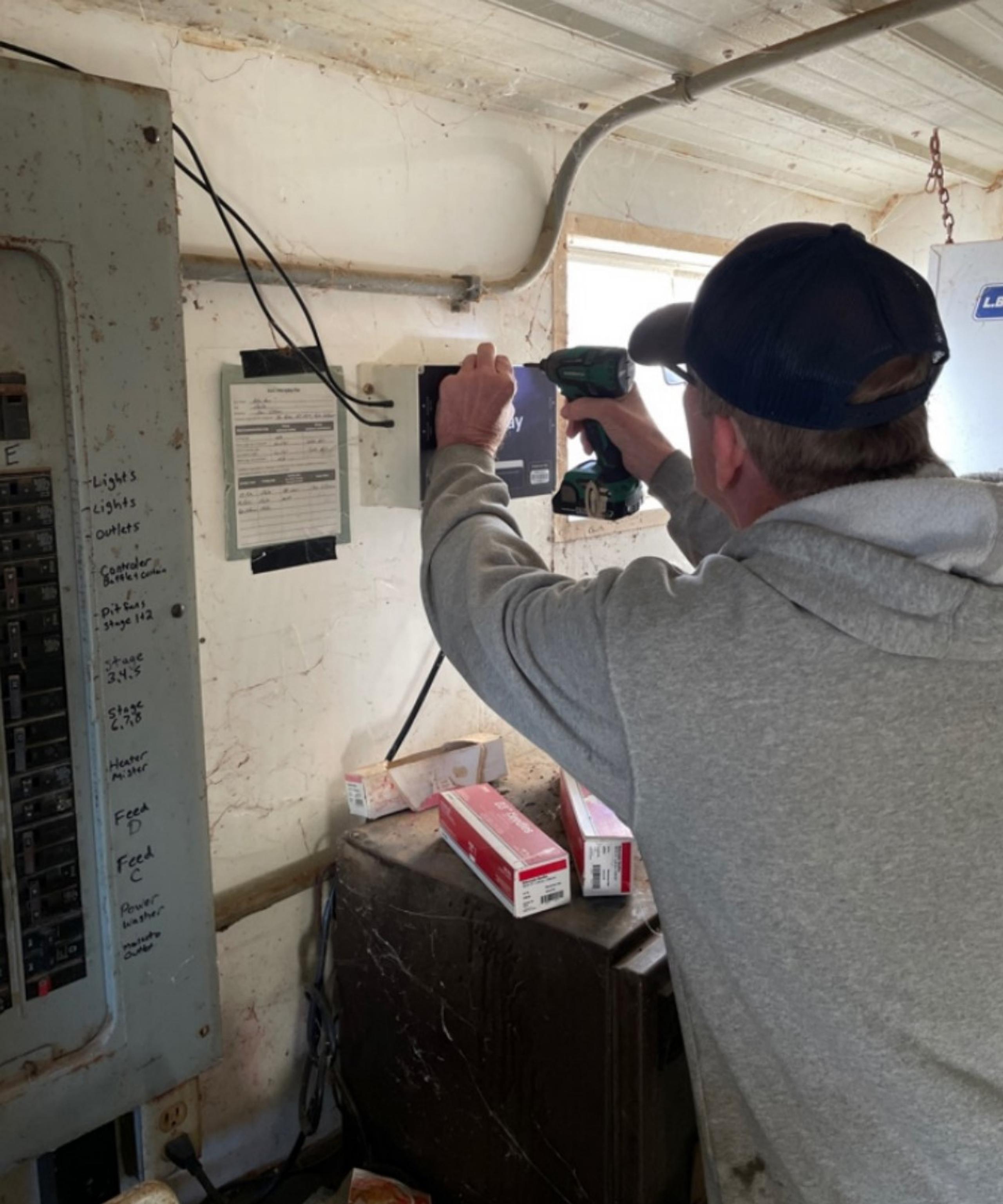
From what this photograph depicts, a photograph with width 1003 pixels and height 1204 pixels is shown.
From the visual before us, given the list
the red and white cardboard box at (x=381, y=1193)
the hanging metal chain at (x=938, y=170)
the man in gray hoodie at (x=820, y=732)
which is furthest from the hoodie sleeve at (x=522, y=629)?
Answer: the hanging metal chain at (x=938, y=170)

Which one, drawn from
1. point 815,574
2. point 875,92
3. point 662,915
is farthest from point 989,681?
point 875,92

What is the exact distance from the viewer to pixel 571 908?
1.24 meters

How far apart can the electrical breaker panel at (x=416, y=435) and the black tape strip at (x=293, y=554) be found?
0.10 meters

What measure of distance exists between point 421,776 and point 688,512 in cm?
59

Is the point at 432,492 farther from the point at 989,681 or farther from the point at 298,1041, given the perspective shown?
the point at 298,1041

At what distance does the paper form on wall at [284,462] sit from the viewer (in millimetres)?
1364

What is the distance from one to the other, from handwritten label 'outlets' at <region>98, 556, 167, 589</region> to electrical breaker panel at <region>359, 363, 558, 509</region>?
22.5 inches

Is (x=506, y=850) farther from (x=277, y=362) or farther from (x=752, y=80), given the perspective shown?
(x=752, y=80)

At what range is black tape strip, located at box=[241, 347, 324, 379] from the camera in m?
1.36

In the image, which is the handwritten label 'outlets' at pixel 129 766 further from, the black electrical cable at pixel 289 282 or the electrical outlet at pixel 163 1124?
the black electrical cable at pixel 289 282

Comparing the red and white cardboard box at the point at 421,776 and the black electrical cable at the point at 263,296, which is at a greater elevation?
the black electrical cable at the point at 263,296

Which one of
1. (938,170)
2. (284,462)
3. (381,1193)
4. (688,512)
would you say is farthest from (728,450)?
(938,170)

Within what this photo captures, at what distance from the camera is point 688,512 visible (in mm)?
1401

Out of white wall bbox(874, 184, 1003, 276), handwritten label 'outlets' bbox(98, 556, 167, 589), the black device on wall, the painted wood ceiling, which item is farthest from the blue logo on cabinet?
handwritten label 'outlets' bbox(98, 556, 167, 589)
